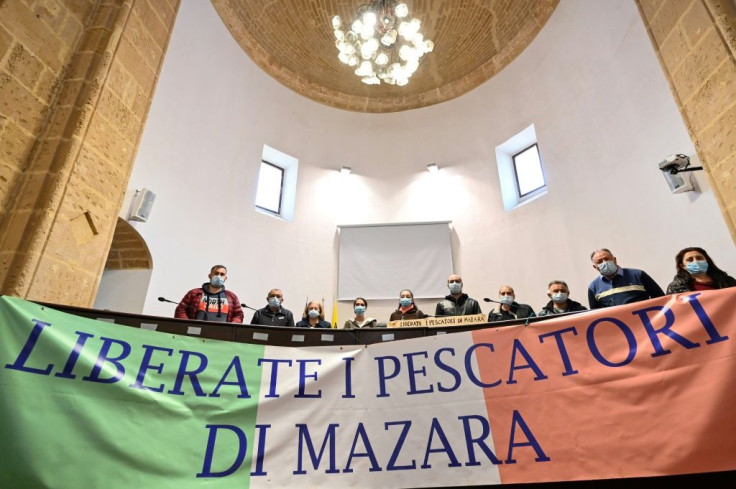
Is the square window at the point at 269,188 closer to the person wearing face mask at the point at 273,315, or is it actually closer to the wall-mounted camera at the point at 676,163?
the person wearing face mask at the point at 273,315

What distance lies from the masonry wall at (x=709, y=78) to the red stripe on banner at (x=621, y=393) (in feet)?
4.81

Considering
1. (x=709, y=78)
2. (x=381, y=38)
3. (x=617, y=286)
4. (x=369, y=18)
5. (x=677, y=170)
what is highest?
(x=381, y=38)

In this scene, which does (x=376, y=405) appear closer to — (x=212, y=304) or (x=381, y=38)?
(x=212, y=304)

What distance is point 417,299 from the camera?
288 inches

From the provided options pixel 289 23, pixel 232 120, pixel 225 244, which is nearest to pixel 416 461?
pixel 225 244

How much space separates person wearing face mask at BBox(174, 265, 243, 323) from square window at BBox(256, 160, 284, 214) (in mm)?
3440

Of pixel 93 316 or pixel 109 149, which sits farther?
pixel 109 149

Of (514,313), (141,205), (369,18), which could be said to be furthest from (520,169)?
(141,205)

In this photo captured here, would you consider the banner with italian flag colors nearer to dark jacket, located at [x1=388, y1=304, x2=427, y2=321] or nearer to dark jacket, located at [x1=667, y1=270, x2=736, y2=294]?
dark jacket, located at [x1=667, y1=270, x2=736, y2=294]

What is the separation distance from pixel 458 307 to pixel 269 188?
15.5 ft

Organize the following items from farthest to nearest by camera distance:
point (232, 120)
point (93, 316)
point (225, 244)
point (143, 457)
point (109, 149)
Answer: point (232, 120), point (225, 244), point (109, 149), point (93, 316), point (143, 457)

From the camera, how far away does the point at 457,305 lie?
491 cm

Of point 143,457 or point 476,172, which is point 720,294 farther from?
point 476,172

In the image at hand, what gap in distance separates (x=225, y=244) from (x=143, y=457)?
15.3ft
